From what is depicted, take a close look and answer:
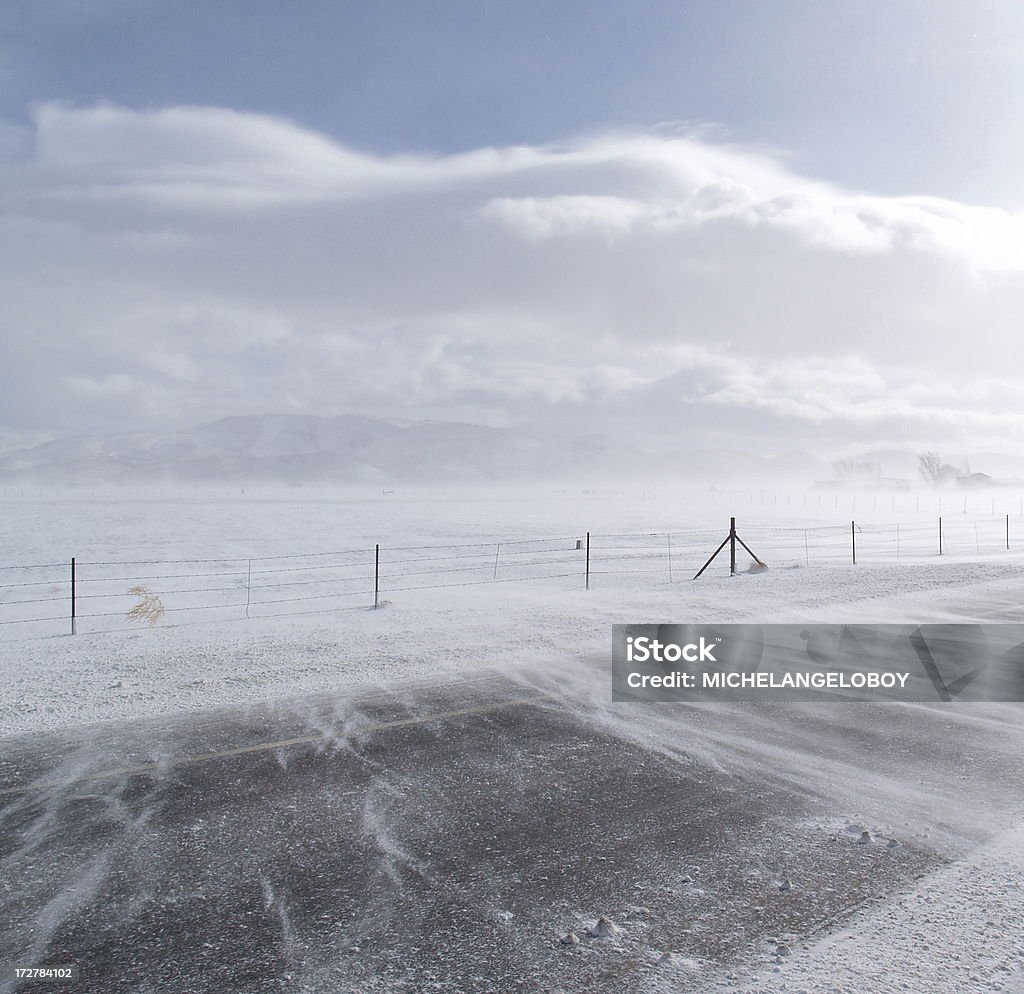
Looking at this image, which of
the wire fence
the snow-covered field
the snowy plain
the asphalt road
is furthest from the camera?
the wire fence

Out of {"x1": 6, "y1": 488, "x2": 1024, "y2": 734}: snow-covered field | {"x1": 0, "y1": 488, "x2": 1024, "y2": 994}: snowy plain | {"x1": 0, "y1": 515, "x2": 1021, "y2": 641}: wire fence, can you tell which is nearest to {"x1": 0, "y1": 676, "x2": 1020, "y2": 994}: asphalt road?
{"x1": 0, "y1": 488, "x2": 1024, "y2": 994}: snowy plain

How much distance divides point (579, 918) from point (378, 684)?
6.01 m

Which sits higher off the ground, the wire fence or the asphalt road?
the wire fence

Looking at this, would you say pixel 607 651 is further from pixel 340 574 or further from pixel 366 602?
pixel 340 574

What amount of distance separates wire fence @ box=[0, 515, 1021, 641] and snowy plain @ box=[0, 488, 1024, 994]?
0.64ft

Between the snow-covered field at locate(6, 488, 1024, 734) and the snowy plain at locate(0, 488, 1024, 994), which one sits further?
the snow-covered field at locate(6, 488, 1024, 734)

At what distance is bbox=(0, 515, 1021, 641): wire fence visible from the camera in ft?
55.7

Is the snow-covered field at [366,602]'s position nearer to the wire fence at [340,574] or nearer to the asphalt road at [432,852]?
the wire fence at [340,574]

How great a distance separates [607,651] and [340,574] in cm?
1419

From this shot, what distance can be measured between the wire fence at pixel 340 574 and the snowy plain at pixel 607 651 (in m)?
0.19

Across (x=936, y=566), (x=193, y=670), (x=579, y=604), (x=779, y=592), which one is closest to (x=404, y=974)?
(x=193, y=670)

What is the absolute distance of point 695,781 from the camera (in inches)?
255

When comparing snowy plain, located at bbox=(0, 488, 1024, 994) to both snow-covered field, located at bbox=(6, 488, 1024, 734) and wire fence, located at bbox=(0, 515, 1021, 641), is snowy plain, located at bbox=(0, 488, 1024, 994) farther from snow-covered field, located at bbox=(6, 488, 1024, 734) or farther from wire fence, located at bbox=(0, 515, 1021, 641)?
wire fence, located at bbox=(0, 515, 1021, 641)

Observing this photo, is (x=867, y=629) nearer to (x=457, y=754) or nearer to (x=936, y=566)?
(x=457, y=754)
